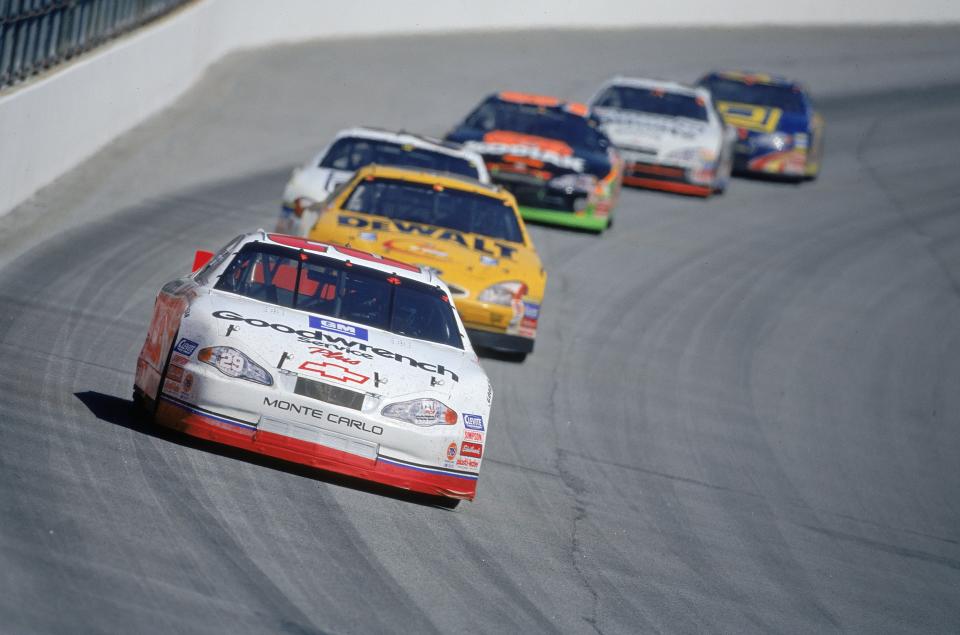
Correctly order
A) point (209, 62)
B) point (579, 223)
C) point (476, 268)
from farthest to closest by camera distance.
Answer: point (209, 62)
point (579, 223)
point (476, 268)

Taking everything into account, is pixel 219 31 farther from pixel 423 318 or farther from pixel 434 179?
pixel 423 318

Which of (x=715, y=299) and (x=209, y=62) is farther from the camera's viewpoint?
(x=209, y=62)

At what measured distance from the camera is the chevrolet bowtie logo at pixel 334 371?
7.62 metres

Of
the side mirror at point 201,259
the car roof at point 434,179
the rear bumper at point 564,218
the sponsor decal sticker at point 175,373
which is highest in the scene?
the car roof at point 434,179

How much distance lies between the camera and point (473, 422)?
7926 mm

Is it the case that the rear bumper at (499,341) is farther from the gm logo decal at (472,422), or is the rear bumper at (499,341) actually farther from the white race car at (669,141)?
the white race car at (669,141)

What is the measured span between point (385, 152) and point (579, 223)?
267 cm

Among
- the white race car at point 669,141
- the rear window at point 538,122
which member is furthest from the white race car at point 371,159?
the white race car at point 669,141

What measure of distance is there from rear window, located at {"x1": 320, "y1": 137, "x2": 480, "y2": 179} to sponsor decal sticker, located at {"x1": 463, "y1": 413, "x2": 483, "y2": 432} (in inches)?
275

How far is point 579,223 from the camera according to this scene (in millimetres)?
16688

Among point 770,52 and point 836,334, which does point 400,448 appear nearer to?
point 836,334

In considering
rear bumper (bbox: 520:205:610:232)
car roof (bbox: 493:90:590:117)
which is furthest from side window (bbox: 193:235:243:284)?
car roof (bbox: 493:90:590:117)

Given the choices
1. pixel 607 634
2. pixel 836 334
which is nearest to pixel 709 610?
pixel 607 634

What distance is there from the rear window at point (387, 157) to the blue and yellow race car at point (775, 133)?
23.8 feet
